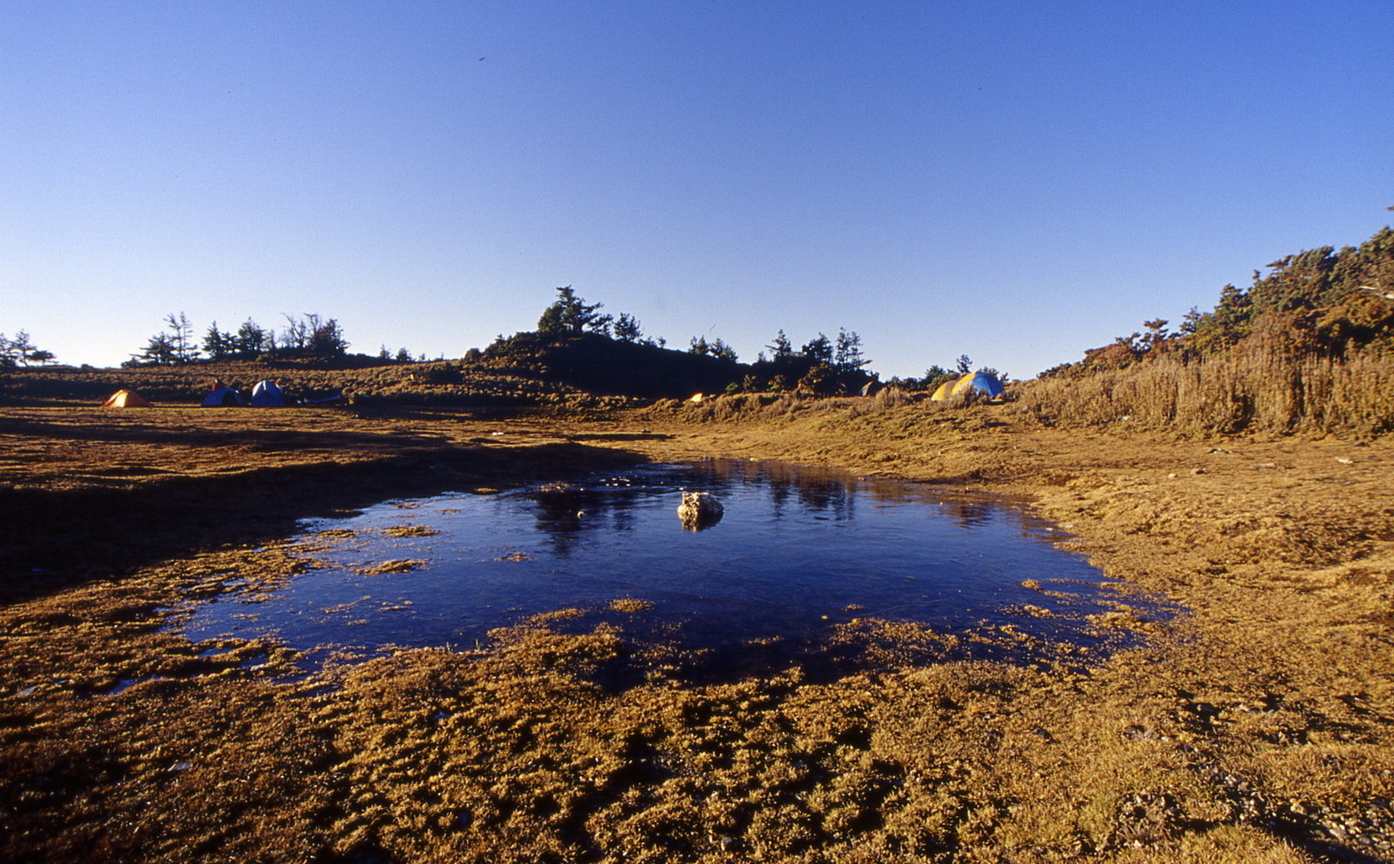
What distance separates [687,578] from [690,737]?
4.68 metres

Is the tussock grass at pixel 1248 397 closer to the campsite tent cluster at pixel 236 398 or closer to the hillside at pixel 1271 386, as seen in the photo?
the hillside at pixel 1271 386

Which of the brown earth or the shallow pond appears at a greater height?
the brown earth

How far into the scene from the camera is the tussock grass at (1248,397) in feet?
56.1

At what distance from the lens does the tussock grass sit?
673 inches

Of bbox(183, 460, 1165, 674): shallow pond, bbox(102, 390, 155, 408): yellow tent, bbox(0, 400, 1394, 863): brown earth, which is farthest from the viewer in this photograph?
bbox(102, 390, 155, 408): yellow tent

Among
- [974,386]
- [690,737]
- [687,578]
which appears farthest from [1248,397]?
[690,737]

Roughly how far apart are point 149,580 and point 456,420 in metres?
33.4

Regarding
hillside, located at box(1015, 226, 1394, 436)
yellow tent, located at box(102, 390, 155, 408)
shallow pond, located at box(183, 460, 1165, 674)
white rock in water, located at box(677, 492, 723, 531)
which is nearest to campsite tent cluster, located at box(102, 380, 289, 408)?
yellow tent, located at box(102, 390, 155, 408)

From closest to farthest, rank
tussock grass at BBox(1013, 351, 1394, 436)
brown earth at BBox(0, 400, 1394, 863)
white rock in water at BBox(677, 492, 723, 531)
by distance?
brown earth at BBox(0, 400, 1394, 863) → white rock in water at BBox(677, 492, 723, 531) → tussock grass at BBox(1013, 351, 1394, 436)

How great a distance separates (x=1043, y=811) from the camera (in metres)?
3.85

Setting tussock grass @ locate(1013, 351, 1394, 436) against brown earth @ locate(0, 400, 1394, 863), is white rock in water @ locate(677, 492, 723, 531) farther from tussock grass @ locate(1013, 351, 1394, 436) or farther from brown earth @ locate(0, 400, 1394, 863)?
tussock grass @ locate(1013, 351, 1394, 436)

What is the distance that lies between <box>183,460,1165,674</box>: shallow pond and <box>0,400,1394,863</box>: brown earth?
556 mm

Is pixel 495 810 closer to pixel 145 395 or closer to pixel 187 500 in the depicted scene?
pixel 187 500

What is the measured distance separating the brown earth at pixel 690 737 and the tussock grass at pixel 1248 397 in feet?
34.3
